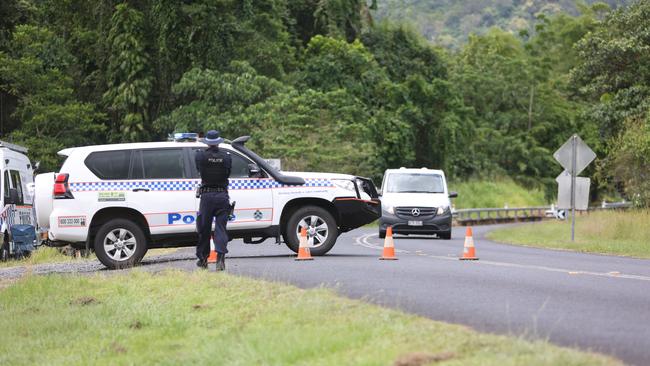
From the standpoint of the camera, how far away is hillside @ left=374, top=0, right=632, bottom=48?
179m

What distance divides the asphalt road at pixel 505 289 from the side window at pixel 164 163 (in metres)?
1.46

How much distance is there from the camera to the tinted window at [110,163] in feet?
58.9

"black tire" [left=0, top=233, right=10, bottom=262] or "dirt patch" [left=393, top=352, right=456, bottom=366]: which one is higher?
"dirt patch" [left=393, top=352, right=456, bottom=366]

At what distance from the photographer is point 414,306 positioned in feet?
36.4

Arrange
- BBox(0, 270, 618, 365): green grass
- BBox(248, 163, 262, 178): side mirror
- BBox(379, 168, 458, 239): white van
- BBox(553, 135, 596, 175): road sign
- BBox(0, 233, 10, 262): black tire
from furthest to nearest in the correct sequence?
BBox(379, 168, 458, 239): white van < BBox(553, 135, 596, 175): road sign < BBox(0, 233, 10, 262): black tire < BBox(248, 163, 262, 178): side mirror < BBox(0, 270, 618, 365): green grass

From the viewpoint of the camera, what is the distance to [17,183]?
25.4 meters

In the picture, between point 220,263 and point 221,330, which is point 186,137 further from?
point 221,330

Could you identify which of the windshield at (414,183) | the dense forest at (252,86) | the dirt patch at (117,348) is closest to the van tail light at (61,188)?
the dirt patch at (117,348)

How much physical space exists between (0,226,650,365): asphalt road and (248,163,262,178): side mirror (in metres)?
1.42

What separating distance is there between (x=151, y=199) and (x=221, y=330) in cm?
823

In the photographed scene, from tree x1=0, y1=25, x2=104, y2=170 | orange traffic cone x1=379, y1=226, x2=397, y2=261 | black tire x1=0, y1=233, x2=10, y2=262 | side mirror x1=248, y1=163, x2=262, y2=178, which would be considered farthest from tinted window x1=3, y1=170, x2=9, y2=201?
tree x1=0, y1=25, x2=104, y2=170

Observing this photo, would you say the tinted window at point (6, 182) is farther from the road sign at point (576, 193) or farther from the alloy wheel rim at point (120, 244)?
the road sign at point (576, 193)

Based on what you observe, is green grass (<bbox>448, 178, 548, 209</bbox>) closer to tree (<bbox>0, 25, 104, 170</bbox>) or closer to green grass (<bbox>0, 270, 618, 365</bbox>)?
tree (<bbox>0, 25, 104, 170</bbox>)

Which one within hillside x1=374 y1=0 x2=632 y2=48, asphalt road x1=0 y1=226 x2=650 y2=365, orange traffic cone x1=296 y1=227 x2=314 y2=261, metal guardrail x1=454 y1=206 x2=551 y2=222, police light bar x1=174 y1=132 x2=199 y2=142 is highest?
hillside x1=374 y1=0 x2=632 y2=48
